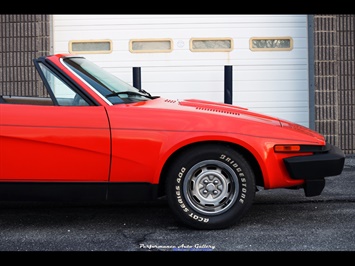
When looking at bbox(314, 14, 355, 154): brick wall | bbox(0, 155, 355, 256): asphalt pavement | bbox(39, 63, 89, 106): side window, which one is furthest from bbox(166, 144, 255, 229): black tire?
bbox(314, 14, 355, 154): brick wall

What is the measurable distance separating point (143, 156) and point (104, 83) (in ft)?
2.48

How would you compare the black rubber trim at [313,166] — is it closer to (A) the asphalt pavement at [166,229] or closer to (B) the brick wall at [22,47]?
(A) the asphalt pavement at [166,229]

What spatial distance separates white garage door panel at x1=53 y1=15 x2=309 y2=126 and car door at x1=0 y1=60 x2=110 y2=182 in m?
4.93

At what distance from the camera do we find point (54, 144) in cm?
545

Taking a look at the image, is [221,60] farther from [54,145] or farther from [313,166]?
[54,145]

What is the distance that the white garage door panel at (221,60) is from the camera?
1038cm

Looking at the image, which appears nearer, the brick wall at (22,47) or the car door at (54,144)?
the car door at (54,144)

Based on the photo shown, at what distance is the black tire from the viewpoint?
5.48m

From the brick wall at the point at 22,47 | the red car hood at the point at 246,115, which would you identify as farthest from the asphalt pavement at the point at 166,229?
the brick wall at the point at 22,47

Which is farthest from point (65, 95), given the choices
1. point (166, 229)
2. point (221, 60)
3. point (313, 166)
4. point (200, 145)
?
point (221, 60)

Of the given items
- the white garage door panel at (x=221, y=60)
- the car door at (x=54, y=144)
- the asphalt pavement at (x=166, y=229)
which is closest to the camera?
the asphalt pavement at (x=166, y=229)

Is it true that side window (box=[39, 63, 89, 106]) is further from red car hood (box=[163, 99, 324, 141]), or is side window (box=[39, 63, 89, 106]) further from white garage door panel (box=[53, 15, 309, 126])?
white garage door panel (box=[53, 15, 309, 126])
